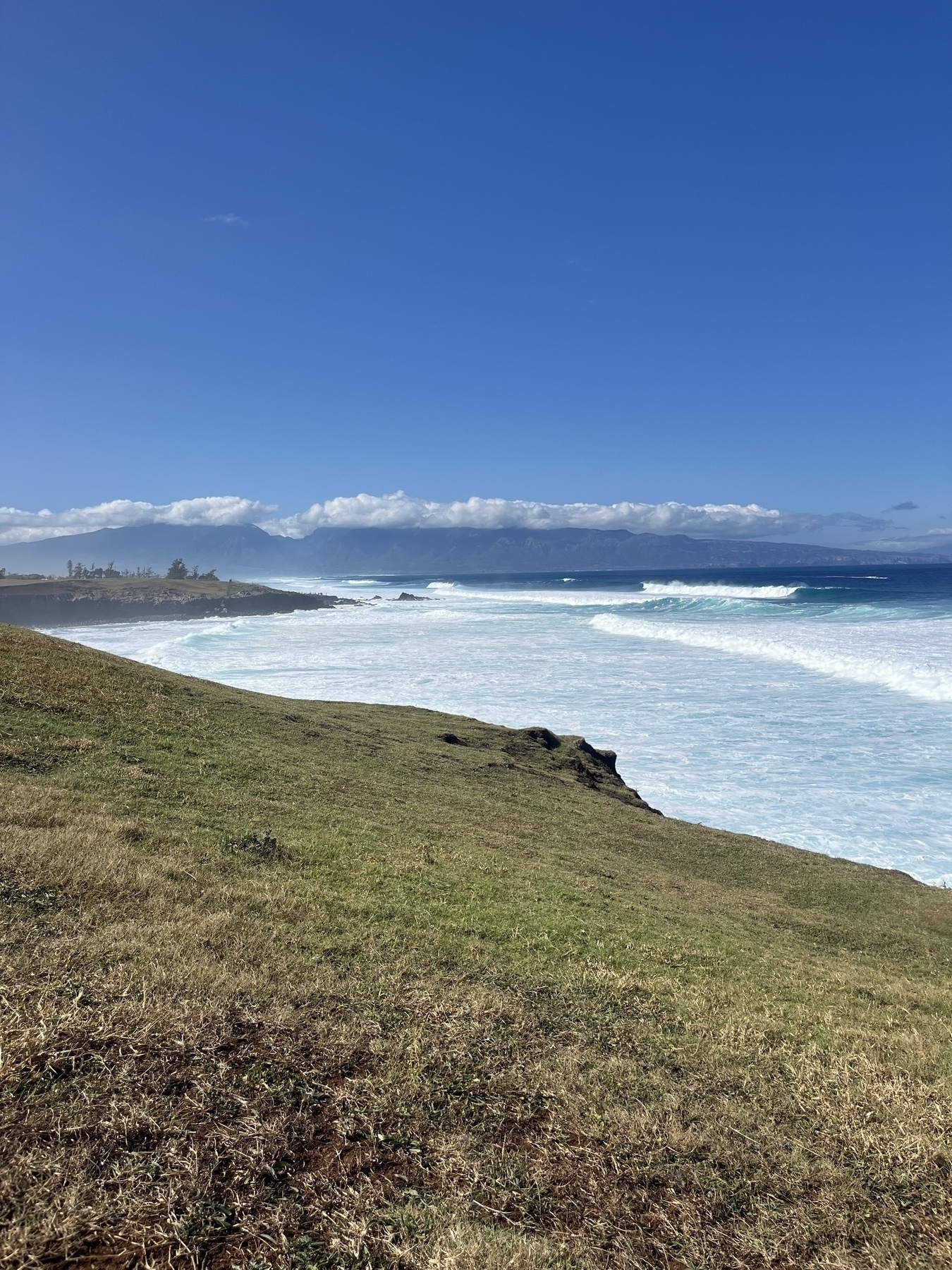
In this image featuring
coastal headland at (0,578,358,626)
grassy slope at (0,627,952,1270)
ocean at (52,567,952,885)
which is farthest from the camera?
coastal headland at (0,578,358,626)

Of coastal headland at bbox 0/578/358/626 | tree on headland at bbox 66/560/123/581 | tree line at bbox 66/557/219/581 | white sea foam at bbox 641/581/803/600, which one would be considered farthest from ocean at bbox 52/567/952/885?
tree on headland at bbox 66/560/123/581

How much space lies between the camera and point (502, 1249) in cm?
349

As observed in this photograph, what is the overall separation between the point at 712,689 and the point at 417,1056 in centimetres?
3691

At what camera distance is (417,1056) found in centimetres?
A: 522

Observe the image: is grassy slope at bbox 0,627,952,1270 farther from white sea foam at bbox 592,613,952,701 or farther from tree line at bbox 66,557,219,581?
tree line at bbox 66,557,219,581

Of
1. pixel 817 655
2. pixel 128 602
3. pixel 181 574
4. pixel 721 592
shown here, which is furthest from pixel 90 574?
pixel 817 655

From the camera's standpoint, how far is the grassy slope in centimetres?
371

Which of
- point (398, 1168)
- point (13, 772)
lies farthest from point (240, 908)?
point (13, 772)

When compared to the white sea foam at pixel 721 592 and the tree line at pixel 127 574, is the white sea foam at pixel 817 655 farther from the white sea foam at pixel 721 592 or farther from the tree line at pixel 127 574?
the tree line at pixel 127 574

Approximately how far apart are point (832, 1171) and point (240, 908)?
5.87 m

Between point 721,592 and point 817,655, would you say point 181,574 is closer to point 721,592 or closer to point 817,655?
point 721,592

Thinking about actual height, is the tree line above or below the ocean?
above

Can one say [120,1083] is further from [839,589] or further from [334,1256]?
[839,589]

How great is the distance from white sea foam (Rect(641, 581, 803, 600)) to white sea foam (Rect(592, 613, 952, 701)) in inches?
2018
